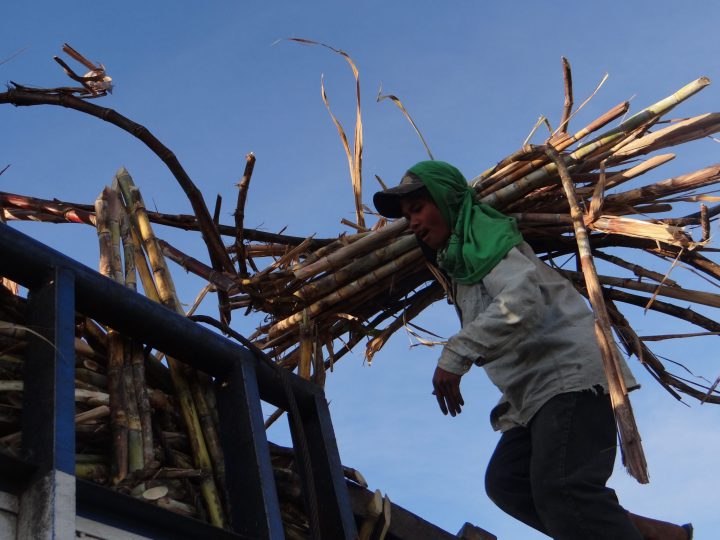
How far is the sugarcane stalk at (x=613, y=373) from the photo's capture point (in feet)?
10.3

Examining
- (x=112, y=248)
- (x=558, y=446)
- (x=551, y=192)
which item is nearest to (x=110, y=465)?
(x=112, y=248)

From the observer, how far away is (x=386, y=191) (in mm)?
4176

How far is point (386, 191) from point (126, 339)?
123 cm

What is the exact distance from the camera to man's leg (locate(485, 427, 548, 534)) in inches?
152

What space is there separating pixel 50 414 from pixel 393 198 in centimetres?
192

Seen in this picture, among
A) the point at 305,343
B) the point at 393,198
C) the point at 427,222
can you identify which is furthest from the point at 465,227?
the point at 305,343

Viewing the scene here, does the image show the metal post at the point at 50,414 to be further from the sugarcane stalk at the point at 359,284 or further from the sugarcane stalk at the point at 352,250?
the sugarcane stalk at the point at 359,284

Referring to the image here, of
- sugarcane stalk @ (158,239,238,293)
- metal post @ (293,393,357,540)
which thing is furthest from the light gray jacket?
sugarcane stalk @ (158,239,238,293)

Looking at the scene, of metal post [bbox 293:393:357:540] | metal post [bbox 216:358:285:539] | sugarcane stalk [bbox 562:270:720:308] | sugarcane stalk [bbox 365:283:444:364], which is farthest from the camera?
sugarcane stalk [bbox 365:283:444:364]

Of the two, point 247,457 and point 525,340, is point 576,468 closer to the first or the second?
point 525,340

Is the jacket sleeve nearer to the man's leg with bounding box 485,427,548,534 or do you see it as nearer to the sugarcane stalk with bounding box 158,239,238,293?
the man's leg with bounding box 485,427,548,534

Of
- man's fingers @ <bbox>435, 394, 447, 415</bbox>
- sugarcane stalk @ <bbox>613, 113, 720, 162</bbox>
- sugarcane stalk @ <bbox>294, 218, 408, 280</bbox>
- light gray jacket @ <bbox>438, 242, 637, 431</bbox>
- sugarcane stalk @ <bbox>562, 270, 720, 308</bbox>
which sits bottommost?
man's fingers @ <bbox>435, 394, 447, 415</bbox>

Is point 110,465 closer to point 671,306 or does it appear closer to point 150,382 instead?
point 150,382

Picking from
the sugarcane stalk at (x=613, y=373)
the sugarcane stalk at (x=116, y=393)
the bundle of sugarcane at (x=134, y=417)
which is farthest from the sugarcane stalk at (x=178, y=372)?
the sugarcane stalk at (x=613, y=373)
